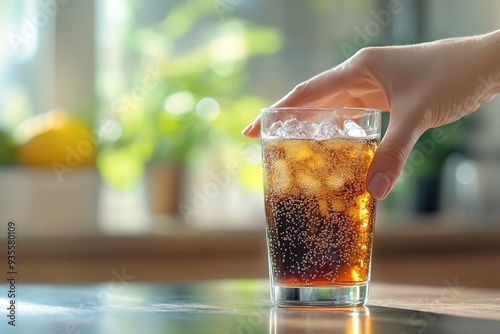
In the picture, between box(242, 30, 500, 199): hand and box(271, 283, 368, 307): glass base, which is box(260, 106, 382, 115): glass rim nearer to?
box(242, 30, 500, 199): hand

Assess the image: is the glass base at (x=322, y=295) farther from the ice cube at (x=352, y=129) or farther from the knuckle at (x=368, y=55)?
the knuckle at (x=368, y=55)

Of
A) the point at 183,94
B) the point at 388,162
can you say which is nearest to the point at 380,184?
the point at 388,162

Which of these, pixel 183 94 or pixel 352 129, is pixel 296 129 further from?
pixel 183 94

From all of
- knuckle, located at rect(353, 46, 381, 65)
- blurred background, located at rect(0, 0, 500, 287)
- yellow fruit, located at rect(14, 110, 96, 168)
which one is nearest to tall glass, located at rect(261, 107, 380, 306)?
knuckle, located at rect(353, 46, 381, 65)

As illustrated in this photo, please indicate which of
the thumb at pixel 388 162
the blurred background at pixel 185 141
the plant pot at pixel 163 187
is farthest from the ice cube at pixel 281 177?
the plant pot at pixel 163 187

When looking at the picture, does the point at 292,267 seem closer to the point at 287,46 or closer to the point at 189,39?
the point at 189,39

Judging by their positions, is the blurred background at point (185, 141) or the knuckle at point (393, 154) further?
the blurred background at point (185, 141)

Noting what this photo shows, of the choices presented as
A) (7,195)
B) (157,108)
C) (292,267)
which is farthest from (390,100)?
(157,108)
